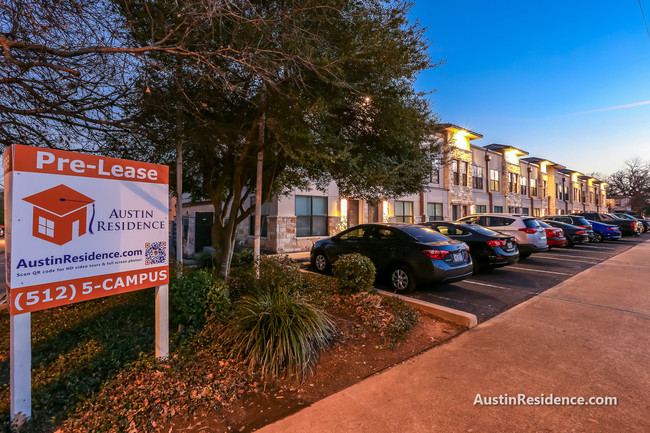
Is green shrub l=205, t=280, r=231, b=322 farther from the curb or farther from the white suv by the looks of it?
the white suv

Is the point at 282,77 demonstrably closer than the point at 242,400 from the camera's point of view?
No

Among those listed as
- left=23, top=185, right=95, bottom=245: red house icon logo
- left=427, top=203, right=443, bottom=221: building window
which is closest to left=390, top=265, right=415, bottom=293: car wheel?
left=23, top=185, right=95, bottom=245: red house icon logo

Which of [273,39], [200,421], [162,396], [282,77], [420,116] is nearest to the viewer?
[200,421]

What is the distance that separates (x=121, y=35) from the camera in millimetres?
5004

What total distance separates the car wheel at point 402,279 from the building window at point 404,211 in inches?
496

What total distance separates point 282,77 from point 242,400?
15.5 ft

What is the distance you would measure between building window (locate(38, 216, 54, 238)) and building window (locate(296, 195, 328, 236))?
12356mm

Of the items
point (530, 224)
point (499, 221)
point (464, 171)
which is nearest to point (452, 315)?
point (530, 224)

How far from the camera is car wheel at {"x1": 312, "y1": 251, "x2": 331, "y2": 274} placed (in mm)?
9055

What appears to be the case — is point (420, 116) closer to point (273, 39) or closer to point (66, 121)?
point (273, 39)

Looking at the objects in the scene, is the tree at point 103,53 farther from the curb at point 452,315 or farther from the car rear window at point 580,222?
the car rear window at point 580,222

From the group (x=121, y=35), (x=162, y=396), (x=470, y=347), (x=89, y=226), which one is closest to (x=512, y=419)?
(x=470, y=347)

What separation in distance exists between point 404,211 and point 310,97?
1595 cm

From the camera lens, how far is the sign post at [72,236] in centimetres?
273
